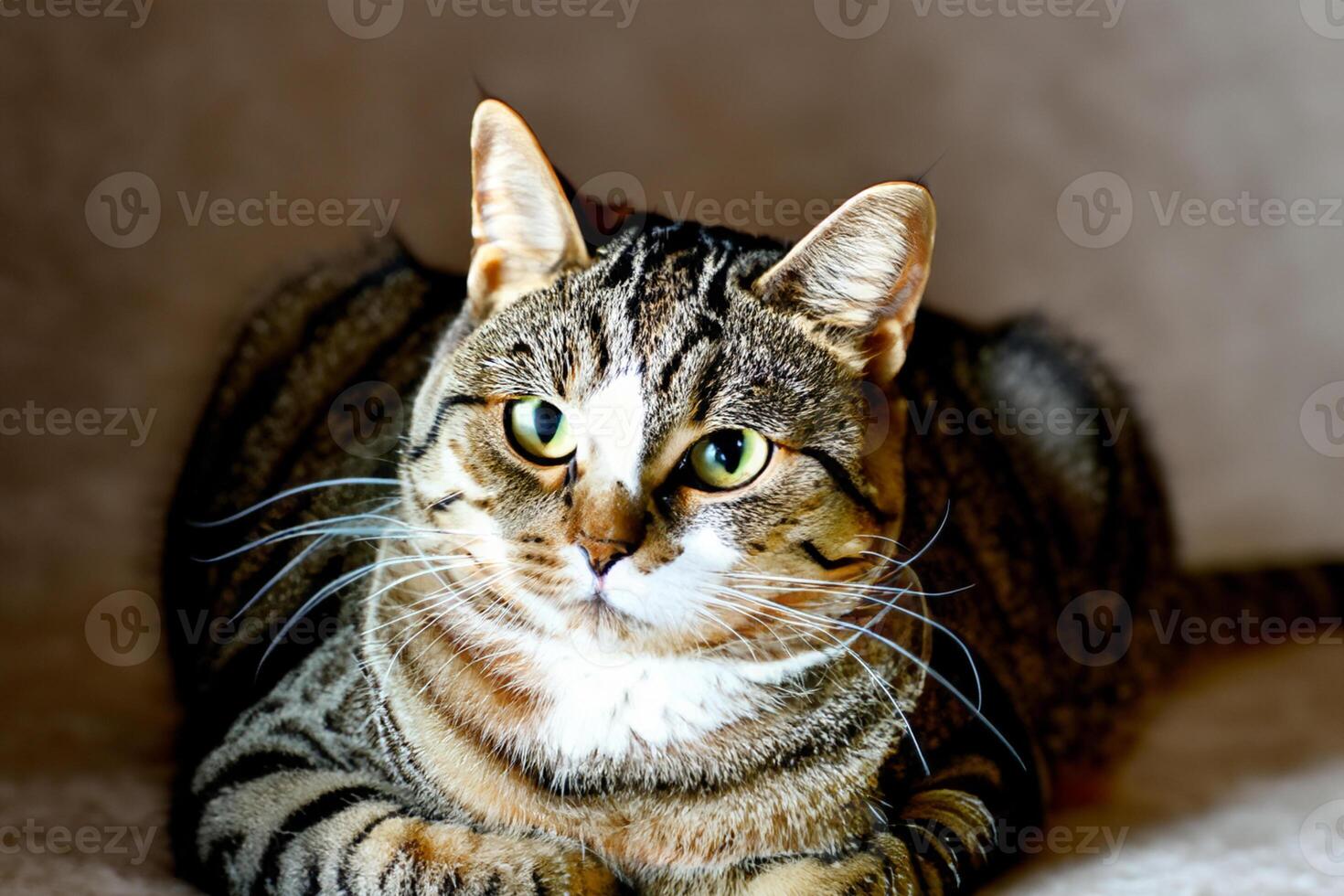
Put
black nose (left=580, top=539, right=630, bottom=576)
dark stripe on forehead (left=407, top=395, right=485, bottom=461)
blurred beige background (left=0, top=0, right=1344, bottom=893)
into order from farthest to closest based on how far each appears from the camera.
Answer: blurred beige background (left=0, top=0, right=1344, bottom=893), dark stripe on forehead (left=407, top=395, right=485, bottom=461), black nose (left=580, top=539, right=630, bottom=576)

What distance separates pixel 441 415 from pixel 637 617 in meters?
0.23

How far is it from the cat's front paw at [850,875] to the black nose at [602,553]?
264 mm

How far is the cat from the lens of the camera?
3.10ft

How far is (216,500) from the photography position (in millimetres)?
1414

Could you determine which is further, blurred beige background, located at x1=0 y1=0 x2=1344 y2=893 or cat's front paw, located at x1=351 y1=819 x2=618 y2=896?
blurred beige background, located at x1=0 y1=0 x2=1344 y2=893

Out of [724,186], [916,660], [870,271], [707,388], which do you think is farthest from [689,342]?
[724,186]

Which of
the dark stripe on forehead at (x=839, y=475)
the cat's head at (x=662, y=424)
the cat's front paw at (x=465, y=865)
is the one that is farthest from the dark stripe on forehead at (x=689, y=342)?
the cat's front paw at (x=465, y=865)

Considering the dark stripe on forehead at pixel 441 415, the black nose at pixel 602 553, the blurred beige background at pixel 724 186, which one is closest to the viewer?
the black nose at pixel 602 553

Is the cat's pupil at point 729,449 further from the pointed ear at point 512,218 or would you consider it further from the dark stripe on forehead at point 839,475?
the pointed ear at point 512,218

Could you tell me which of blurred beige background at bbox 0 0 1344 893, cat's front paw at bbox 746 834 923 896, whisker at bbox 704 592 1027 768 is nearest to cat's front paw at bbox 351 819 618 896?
cat's front paw at bbox 746 834 923 896

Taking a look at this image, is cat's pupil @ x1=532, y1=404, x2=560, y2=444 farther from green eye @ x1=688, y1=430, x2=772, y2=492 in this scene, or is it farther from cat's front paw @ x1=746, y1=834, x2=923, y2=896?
cat's front paw @ x1=746, y1=834, x2=923, y2=896

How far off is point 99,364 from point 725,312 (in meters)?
1.01

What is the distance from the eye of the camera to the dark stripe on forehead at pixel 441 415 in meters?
1.01

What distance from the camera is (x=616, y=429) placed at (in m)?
0.94
